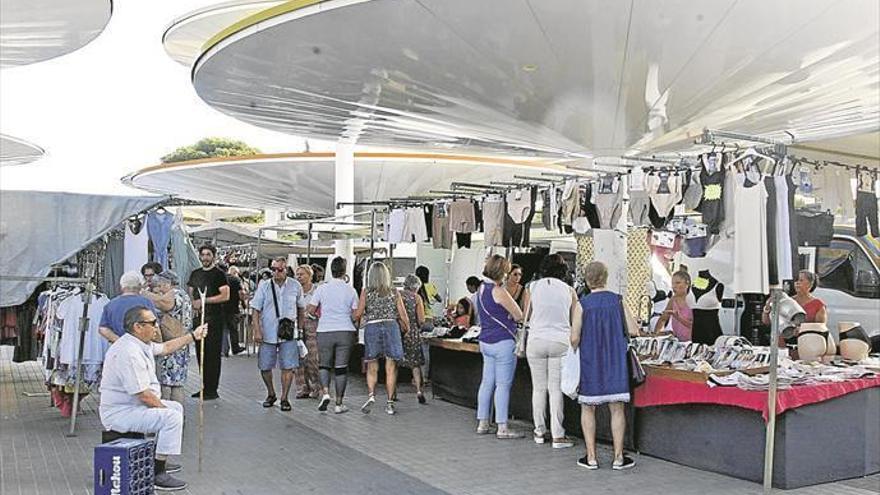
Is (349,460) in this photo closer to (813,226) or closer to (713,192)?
(713,192)

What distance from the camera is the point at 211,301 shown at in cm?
1074

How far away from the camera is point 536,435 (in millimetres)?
8453

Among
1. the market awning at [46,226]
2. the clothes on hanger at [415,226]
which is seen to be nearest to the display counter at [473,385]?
the clothes on hanger at [415,226]

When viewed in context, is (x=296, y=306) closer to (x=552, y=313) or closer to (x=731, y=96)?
(x=552, y=313)

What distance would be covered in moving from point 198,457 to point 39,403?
465 cm

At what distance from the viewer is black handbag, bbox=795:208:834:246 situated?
7793 millimetres

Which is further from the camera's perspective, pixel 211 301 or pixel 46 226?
pixel 211 301

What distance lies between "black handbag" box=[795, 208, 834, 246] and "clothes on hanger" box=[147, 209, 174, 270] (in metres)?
6.68

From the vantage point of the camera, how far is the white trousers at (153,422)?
6.15 metres

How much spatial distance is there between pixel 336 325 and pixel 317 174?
9678mm

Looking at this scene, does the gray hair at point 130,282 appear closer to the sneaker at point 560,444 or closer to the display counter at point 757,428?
the sneaker at point 560,444

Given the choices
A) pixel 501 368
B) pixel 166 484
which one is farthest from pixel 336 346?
pixel 166 484

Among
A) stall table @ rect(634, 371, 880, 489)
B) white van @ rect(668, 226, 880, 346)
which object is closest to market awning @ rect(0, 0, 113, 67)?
stall table @ rect(634, 371, 880, 489)

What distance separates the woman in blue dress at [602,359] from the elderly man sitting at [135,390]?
3.38 m
